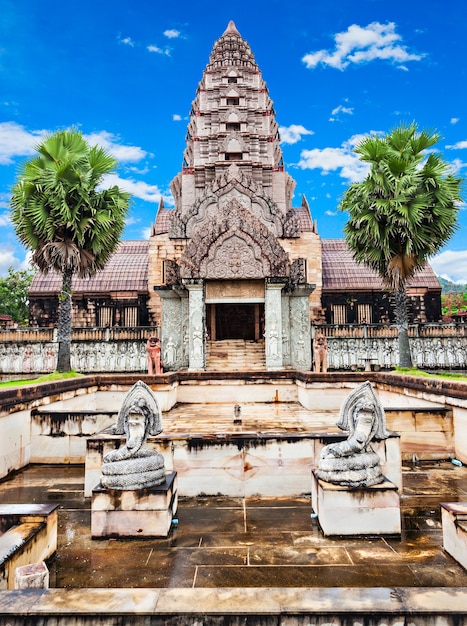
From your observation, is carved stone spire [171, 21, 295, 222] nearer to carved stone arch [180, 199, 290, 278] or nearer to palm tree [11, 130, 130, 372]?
carved stone arch [180, 199, 290, 278]

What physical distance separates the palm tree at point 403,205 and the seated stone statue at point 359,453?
863cm

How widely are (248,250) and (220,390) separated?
6267mm

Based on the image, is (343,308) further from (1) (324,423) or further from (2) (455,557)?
Result: (2) (455,557)

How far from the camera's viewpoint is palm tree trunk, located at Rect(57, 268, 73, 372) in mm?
12633

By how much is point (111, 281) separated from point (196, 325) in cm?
1231

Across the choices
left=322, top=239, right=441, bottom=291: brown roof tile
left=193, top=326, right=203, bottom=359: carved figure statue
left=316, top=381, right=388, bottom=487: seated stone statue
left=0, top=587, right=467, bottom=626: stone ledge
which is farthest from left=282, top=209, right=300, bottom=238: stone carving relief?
left=0, top=587, right=467, bottom=626: stone ledge

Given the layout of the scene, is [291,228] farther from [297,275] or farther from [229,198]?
[297,275]

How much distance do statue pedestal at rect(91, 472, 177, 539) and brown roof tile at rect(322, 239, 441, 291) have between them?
23161 millimetres

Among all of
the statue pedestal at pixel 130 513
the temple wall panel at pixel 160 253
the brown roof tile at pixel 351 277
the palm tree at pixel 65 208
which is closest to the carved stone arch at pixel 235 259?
the palm tree at pixel 65 208

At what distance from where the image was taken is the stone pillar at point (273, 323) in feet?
53.8

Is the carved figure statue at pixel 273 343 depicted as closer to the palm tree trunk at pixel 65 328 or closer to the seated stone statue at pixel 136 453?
the palm tree trunk at pixel 65 328

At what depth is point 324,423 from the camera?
848cm

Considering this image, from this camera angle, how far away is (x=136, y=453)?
4863 mm

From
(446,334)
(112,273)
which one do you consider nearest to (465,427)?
(446,334)
